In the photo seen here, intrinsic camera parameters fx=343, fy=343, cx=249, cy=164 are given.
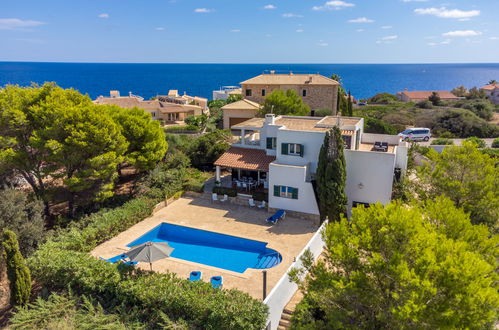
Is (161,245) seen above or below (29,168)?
below

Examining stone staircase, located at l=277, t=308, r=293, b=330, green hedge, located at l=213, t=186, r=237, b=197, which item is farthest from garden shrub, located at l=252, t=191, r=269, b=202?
stone staircase, located at l=277, t=308, r=293, b=330

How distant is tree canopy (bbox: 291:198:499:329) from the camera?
838 centimetres

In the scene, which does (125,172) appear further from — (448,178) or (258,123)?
(448,178)

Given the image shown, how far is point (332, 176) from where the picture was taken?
21125 mm

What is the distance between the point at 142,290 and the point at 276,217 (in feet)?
34.2

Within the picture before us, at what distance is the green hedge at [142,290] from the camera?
1280 cm

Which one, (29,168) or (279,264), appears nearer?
(279,264)

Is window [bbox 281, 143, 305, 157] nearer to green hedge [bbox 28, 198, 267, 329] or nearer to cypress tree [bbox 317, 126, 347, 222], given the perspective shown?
cypress tree [bbox 317, 126, 347, 222]

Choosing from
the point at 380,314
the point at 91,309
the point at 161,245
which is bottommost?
the point at 91,309

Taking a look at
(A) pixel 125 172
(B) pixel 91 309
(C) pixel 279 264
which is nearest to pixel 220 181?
(A) pixel 125 172

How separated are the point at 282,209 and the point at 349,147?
625cm

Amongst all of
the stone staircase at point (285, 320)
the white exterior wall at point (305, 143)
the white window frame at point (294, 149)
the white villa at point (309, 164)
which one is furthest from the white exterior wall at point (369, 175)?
the stone staircase at point (285, 320)

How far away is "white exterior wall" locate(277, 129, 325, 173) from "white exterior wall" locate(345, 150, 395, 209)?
6.80 feet

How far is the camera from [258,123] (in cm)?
2942
